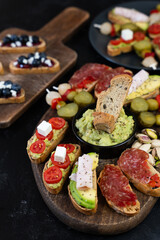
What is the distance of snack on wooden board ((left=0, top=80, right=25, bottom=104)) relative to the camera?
183 inches

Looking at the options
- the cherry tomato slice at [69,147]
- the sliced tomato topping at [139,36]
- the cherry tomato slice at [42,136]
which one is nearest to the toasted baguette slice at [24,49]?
the sliced tomato topping at [139,36]

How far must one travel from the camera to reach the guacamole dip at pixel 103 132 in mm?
3771

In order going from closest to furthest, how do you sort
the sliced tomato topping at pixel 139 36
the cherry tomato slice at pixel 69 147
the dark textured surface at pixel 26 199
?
the dark textured surface at pixel 26 199 < the cherry tomato slice at pixel 69 147 < the sliced tomato topping at pixel 139 36

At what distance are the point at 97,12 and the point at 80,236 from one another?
4551mm

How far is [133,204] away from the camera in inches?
133

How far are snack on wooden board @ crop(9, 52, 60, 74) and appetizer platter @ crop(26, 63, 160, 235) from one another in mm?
1061

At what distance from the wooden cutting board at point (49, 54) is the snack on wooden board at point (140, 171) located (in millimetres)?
1689

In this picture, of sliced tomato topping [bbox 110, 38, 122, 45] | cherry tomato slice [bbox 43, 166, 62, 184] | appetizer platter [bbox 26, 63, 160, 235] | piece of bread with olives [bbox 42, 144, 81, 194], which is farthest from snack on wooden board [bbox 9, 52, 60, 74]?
cherry tomato slice [bbox 43, 166, 62, 184]

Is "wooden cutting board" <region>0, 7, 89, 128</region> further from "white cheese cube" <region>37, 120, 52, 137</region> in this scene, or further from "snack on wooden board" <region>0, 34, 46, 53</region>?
"white cheese cube" <region>37, 120, 52, 137</region>

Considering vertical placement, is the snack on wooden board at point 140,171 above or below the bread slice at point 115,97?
below

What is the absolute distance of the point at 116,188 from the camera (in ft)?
11.4

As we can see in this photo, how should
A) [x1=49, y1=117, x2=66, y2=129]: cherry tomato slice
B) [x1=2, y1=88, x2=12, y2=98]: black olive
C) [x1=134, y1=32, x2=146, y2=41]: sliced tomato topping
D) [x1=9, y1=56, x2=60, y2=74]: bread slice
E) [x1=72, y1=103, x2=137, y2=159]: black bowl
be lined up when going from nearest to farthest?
[x1=72, y1=103, x2=137, y2=159]: black bowl, [x1=49, y1=117, x2=66, y2=129]: cherry tomato slice, [x1=2, y1=88, x2=12, y2=98]: black olive, [x1=9, y1=56, x2=60, y2=74]: bread slice, [x1=134, y1=32, x2=146, y2=41]: sliced tomato topping

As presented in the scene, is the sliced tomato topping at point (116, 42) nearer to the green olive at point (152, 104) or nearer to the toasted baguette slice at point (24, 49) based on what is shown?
the toasted baguette slice at point (24, 49)

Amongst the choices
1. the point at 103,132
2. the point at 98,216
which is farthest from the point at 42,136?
the point at 98,216
